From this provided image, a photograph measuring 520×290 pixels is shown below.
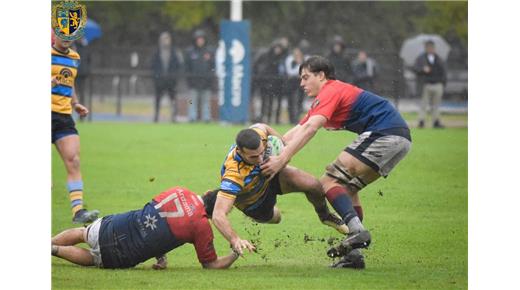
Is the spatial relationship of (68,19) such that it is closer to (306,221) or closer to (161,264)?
(161,264)

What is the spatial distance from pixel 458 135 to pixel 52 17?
4.15 metres

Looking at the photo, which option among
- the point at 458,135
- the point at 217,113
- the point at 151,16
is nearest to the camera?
the point at 458,135

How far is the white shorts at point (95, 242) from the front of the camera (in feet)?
24.1

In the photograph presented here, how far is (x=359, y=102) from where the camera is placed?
766cm

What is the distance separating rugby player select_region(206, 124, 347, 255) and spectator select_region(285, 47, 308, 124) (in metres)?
6.93

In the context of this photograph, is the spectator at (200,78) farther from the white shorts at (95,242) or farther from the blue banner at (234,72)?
the white shorts at (95,242)

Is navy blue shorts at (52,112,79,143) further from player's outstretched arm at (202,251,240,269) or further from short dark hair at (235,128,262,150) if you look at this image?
short dark hair at (235,128,262,150)

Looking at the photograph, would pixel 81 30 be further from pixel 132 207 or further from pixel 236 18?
pixel 236 18

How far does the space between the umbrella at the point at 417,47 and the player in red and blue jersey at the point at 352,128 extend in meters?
9.40

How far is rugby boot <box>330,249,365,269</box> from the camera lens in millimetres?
7621

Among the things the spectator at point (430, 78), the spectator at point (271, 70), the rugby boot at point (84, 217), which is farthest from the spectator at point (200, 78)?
the rugby boot at point (84, 217)

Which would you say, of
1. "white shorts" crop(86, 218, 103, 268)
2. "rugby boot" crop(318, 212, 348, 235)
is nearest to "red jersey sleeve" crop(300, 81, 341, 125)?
"rugby boot" crop(318, 212, 348, 235)

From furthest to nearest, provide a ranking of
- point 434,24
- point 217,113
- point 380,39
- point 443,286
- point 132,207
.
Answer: point 380,39 → point 434,24 → point 217,113 → point 132,207 → point 443,286

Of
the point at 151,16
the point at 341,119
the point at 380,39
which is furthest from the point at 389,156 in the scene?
the point at 151,16
